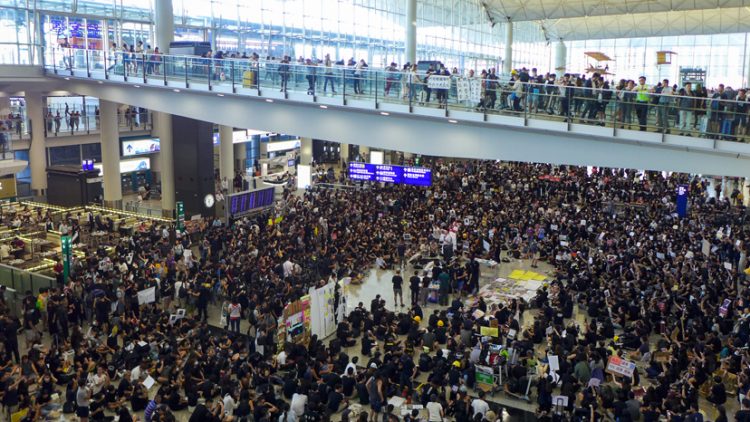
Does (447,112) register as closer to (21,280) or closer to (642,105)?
(642,105)

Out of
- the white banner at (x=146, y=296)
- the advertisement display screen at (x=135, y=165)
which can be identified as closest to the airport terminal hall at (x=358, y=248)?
the white banner at (x=146, y=296)

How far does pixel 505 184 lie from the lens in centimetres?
3391

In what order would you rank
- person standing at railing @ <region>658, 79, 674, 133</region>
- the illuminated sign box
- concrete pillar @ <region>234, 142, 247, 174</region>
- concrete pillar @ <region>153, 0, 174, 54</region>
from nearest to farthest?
person standing at railing @ <region>658, 79, 674, 133</region> → concrete pillar @ <region>153, 0, 174, 54</region> → the illuminated sign box → concrete pillar @ <region>234, 142, 247, 174</region>

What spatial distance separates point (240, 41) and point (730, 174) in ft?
84.6

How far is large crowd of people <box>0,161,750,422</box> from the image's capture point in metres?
12.5

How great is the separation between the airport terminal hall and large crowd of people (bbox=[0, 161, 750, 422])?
7cm

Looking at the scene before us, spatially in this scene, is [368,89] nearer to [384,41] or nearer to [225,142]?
[225,142]

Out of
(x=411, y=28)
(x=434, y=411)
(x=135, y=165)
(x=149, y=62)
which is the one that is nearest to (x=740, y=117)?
(x=434, y=411)

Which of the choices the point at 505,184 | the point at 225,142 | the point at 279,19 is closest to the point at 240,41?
the point at 279,19

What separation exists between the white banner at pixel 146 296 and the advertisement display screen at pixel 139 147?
799 inches

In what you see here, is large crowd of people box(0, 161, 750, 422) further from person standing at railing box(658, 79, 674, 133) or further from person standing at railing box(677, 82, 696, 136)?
person standing at railing box(658, 79, 674, 133)

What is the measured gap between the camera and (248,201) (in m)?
28.2

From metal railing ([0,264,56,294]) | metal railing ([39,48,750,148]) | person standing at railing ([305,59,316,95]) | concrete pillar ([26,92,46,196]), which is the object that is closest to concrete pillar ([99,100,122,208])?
concrete pillar ([26,92,46,196])

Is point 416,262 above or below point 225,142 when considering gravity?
below
